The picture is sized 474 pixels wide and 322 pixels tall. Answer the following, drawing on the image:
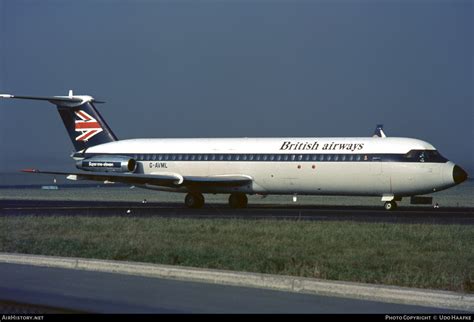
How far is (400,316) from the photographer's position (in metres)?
9.08

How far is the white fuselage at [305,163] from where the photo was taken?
33.1m

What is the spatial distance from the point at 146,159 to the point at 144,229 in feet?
58.3

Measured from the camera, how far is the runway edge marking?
33.3ft

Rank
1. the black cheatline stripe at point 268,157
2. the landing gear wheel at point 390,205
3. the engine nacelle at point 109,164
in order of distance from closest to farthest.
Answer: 1. the black cheatline stripe at point 268,157
2. the landing gear wheel at point 390,205
3. the engine nacelle at point 109,164

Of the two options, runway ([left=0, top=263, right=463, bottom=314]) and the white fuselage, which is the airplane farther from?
runway ([left=0, top=263, right=463, bottom=314])

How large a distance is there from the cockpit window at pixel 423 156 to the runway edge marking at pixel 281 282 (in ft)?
70.9

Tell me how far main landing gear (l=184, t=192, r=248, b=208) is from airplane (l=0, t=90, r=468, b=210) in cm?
5

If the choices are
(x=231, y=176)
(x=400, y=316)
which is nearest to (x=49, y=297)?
(x=400, y=316)

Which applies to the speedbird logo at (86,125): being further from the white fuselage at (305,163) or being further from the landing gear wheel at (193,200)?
the landing gear wheel at (193,200)

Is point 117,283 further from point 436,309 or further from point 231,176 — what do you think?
point 231,176

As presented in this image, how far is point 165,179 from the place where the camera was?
3772 centimetres

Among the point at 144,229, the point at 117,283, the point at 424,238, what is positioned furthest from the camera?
the point at 144,229

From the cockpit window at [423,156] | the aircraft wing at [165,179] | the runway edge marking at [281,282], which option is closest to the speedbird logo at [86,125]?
the aircraft wing at [165,179]

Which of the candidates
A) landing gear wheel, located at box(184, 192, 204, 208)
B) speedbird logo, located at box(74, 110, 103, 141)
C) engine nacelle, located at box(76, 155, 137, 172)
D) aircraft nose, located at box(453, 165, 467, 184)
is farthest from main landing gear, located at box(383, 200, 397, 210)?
speedbird logo, located at box(74, 110, 103, 141)
